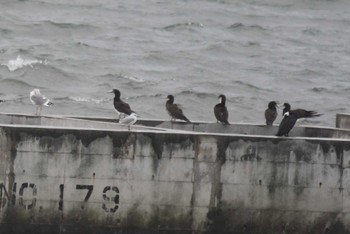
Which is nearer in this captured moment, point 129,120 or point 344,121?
point 129,120

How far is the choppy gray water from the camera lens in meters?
48.3

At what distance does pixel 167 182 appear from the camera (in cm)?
2444

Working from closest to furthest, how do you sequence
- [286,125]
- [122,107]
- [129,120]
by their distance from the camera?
[129,120]
[286,125]
[122,107]

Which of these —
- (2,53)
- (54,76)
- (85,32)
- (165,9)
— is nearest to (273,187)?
(54,76)

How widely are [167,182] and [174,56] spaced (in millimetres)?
34147

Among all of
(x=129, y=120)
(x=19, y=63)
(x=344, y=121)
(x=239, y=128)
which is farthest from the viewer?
(x=19, y=63)

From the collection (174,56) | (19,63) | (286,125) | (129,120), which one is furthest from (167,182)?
(174,56)

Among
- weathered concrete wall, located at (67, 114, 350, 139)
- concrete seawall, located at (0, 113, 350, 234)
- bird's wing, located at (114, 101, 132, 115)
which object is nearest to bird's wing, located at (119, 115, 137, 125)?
concrete seawall, located at (0, 113, 350, 234)

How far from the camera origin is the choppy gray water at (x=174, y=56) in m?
48.3

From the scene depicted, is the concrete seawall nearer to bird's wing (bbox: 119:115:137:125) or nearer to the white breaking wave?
bird's wing (bbox: 119:115:137:125)

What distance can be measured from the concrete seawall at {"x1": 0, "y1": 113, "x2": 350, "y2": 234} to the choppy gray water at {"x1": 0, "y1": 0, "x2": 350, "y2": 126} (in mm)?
18882

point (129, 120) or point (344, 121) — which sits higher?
point (344, 121)

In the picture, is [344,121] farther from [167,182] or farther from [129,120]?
[167,182]

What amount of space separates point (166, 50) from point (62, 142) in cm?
3621
